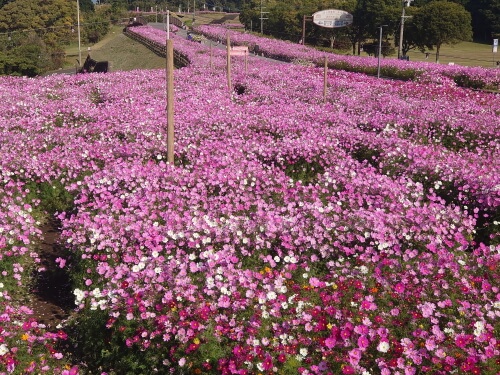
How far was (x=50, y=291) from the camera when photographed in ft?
23.0

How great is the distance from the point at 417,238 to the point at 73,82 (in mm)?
22833

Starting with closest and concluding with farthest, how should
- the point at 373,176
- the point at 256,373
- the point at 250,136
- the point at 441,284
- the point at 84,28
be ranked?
the point at 256,373 → the point at 441,284 → the point at 373,176 → the point at 250,136 → the point at 84,28

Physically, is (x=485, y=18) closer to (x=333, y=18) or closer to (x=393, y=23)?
(x=393, y=23)

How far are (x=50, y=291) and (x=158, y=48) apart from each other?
167ft

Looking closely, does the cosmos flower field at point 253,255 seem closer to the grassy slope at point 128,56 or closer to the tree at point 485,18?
the grassy slope at point 128,56

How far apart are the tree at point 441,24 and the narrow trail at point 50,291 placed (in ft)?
173

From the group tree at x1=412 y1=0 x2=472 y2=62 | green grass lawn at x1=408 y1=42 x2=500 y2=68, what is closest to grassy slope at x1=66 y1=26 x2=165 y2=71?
tree at x1=412 y1=0 x2=472 y2=62

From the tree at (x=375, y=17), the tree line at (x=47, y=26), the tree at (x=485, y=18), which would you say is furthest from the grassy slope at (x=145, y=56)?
the tree at (x=375, y=17)

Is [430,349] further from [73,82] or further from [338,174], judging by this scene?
[73,82]

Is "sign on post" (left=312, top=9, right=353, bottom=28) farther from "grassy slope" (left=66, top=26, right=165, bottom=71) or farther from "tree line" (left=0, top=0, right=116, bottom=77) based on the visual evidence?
"tree line" (left=0, top=0, right=116, bottom=77)

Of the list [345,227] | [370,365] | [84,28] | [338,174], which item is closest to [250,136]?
[338,174]

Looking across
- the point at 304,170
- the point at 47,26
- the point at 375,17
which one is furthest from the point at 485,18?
the point at 304,170

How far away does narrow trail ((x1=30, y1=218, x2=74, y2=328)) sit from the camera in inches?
253

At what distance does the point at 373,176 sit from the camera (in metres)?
9.32
